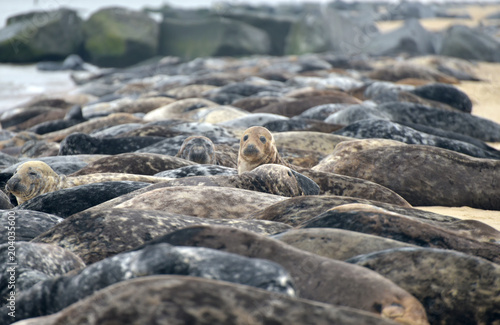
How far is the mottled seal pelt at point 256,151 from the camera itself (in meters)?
5.16

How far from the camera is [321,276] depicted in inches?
80.9

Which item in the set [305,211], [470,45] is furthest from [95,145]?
[470,45]

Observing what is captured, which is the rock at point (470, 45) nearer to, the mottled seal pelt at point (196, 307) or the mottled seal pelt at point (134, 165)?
the mottled seal pelt at point (134, 165)

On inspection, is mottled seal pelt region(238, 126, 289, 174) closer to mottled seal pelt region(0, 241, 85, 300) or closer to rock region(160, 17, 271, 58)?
mottled seal pelt region(0, 241, 85, 300)

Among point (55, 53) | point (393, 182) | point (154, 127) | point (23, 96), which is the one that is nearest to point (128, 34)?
point (55, 53)

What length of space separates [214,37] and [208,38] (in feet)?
1.16

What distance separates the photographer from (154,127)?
23.5ft

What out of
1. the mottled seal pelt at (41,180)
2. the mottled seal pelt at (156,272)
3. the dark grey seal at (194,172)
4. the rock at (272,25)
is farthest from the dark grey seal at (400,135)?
the rock at (272,25)

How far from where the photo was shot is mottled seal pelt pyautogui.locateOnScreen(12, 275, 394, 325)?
1429 millimetres

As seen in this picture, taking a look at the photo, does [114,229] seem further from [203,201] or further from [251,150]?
[251,150]

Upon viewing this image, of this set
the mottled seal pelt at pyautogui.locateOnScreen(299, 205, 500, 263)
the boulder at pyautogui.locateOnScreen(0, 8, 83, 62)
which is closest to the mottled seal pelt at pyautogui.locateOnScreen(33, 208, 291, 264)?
the mottled seal pelt at pyautogui.locateOnScreen(299, 205, 500, 263)

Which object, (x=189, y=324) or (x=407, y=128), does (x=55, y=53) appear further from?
(x=189, y=324)

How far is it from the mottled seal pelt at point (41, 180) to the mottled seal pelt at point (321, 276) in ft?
8.04

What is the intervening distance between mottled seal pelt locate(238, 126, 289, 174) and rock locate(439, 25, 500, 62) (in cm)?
1901
